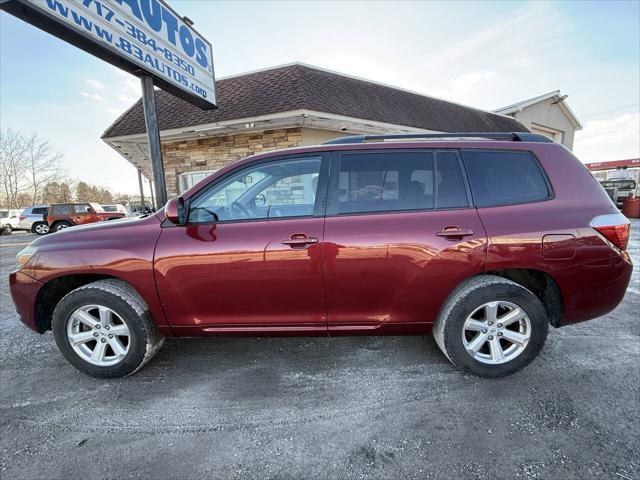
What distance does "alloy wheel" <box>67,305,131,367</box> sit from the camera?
2.30 meters

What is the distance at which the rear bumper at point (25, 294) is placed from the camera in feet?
7.67

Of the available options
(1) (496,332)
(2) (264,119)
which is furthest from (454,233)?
(2) (264,119)

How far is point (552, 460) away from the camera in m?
1.59

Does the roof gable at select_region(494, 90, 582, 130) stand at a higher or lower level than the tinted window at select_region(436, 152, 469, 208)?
higher

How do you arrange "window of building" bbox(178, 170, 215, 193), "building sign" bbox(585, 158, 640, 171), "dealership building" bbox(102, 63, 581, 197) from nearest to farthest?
"dealership building" bbox(102, 63, 581, 197), "window of building" bbox(178, 170, 215, 193), "building sign" bbox(585, 158, 640, 171)

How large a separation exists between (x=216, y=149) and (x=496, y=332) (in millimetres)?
8968

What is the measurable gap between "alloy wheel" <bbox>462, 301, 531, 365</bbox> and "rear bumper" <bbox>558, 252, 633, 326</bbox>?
0.37 metres

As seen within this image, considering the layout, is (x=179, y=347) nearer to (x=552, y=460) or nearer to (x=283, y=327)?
(x=283, y=327)

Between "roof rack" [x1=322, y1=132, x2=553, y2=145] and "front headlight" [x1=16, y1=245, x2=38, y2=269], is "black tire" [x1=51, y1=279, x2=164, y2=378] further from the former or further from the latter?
"roof rack" [x1=322, y1=132, x2=553, y2=145]

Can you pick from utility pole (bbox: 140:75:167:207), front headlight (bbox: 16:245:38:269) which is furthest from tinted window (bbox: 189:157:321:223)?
utility pole (bbox: 140:75:167:207)

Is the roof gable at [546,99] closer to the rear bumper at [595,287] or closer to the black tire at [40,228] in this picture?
the rear bumper at [595,287]

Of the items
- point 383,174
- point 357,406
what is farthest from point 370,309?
point 383,174

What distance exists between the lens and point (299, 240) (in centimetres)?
213

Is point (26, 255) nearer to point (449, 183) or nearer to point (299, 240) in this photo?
point (299, 240)
